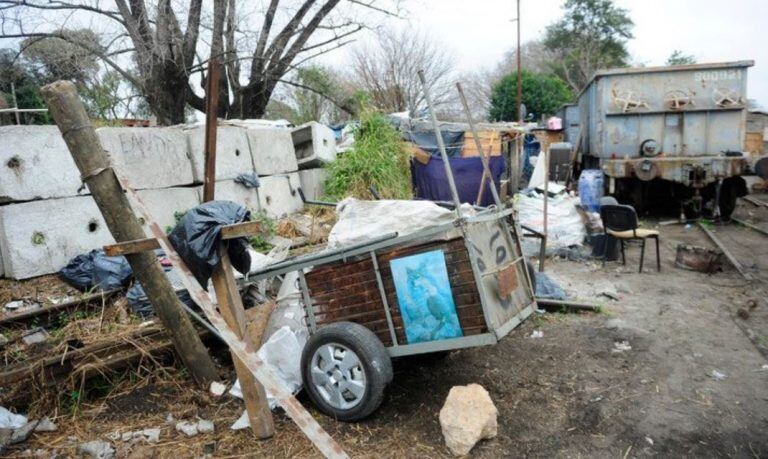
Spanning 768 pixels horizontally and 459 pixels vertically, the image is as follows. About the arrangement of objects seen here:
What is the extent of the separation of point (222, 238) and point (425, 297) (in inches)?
52.4

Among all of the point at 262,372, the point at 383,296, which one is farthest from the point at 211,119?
the point at 262,372

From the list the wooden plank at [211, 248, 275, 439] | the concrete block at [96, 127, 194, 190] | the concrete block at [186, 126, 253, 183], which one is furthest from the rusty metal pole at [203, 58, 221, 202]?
the concrete block at [186, 126, 253, 183]

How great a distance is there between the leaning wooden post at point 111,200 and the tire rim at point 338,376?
106 cm

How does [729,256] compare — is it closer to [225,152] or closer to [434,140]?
[434,140]

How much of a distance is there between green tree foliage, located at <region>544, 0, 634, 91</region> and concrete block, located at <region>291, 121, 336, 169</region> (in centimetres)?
3070

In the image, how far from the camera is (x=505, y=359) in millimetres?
4305

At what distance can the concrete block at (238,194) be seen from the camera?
24.3ft

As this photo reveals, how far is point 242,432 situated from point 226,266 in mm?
1156

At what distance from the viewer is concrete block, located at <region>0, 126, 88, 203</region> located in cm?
499

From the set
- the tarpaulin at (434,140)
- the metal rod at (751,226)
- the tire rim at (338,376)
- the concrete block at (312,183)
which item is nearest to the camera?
the tire rim at (338,376)

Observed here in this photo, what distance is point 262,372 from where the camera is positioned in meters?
2.38

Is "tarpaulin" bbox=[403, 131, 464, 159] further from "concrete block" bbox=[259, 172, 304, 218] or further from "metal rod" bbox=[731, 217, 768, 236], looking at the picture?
"metal rod" bbox=[731, 217, 768, 236]

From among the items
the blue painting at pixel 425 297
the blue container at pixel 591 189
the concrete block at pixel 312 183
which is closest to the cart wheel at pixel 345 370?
the blue painting at pixel 425 297

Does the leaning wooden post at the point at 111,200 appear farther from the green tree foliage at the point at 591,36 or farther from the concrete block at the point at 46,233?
the green tree foliage at the point at 591,36
